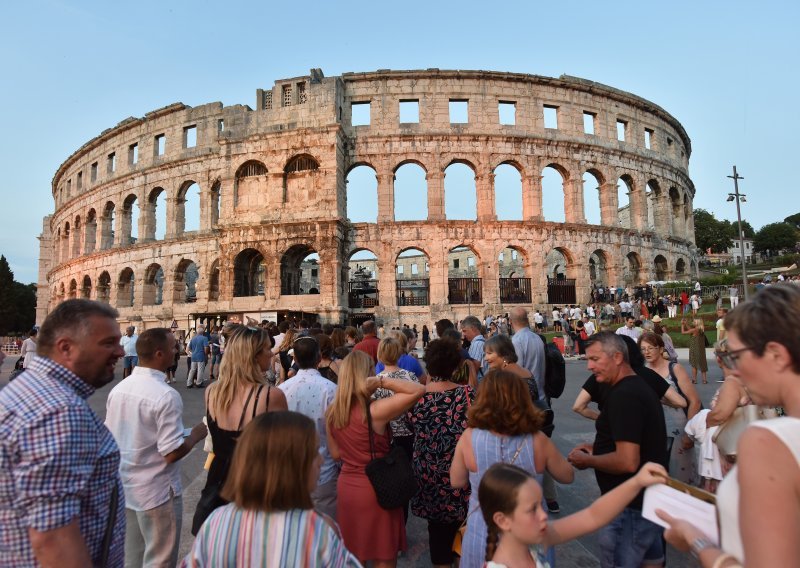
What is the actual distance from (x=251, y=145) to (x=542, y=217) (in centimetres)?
1739

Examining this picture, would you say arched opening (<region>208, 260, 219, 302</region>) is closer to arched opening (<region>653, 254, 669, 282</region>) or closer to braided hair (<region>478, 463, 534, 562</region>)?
braided hair (<region>478, 463, 534, 562</region>)

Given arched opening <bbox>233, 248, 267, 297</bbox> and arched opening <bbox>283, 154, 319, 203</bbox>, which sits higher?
arched opening <bbox>283, 154, 319, 203</bbox>

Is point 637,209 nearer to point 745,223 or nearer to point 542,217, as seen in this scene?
point 542,217

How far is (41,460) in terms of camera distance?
1.54 m

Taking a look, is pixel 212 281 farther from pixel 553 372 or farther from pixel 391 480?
pixel 391 480

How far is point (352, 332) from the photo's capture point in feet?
29.1

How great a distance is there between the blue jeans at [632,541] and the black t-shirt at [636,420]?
0.10 metres

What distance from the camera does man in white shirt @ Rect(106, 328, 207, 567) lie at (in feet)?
10.0

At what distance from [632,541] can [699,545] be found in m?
1.65

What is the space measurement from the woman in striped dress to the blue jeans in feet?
6.53

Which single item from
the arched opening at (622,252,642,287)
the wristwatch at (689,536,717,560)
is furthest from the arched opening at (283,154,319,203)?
the wristwatch at (689,536,717,560)

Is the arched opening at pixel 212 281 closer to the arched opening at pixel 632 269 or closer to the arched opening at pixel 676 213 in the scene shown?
the arched opening at pixel 632 269

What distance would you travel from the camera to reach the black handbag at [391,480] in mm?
3016

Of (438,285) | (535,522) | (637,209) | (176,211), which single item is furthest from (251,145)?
(535,522)
